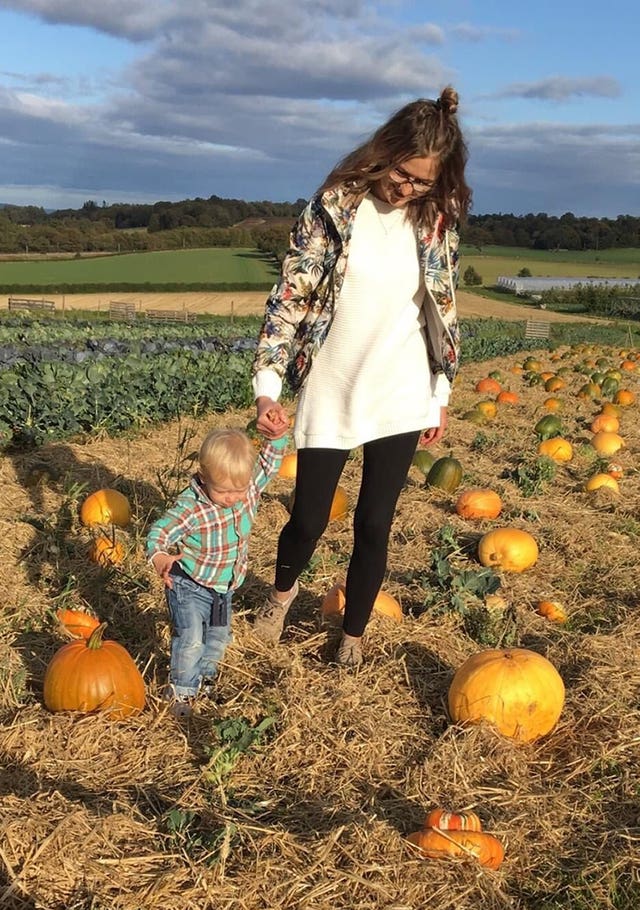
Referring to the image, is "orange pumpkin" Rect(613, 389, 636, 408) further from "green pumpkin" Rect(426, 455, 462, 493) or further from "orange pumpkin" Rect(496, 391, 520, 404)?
"green pumpkin" Rect(426, 455, 462, 493)

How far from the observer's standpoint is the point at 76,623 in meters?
4.18

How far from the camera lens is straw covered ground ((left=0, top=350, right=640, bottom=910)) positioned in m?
2.50

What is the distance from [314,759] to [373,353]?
161cm

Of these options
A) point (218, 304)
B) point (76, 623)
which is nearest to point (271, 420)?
point (76, 623)

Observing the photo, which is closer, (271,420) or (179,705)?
(271,420)

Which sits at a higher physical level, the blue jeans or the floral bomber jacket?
the floral bomber jacket

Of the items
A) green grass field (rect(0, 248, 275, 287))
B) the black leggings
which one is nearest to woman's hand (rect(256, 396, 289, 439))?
the black leggings

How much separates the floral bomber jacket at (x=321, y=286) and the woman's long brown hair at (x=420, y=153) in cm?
6

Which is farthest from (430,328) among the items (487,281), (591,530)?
(487,281)

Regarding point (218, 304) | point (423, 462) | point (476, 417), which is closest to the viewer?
point (423, 462)

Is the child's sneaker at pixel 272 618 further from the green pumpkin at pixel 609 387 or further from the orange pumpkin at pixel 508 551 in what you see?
the green pumpkin at pixel 609 387

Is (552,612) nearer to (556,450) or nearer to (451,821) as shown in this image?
(451,821)

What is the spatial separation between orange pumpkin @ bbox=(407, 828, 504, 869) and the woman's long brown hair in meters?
2.23

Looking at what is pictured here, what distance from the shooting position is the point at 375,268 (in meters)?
3.36
